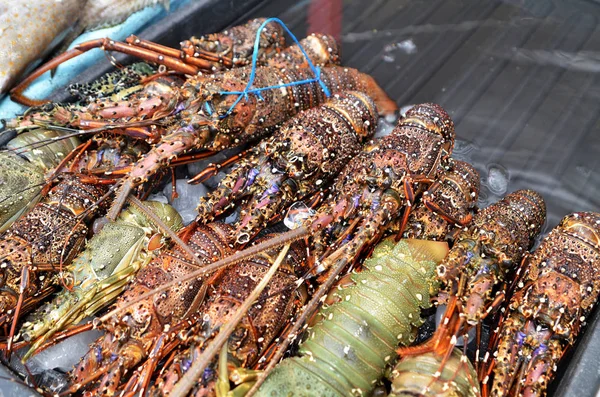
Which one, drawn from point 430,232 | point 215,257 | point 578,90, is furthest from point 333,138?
point 578,90

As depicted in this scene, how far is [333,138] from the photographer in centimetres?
322

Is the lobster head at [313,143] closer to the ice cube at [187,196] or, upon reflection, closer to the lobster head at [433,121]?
the lobster head at [433,121]

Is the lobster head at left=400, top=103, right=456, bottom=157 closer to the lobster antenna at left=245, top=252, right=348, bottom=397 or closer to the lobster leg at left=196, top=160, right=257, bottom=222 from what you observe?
the lobster leg at left=196, top=160, right=257, bottom=222

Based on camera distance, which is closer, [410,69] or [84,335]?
[84,335]

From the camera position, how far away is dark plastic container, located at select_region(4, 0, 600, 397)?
353cm

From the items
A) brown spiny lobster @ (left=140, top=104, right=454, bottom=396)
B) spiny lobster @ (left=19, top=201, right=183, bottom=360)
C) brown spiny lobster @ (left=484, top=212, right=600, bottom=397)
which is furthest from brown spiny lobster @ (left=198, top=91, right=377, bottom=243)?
brown spiny lobster @ (left=484, top=212, right=600, bottom=397)

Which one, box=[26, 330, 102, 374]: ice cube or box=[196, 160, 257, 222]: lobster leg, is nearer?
box=[26, 330, 102, 374]: ice cube

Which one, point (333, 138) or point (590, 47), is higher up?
point (590, 47)

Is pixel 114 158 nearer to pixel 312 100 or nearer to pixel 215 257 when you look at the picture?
pixel 215 257

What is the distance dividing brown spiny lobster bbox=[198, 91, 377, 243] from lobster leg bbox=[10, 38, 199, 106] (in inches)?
37.2

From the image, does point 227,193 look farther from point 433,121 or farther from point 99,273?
point 433,121

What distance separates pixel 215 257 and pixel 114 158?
106 cm

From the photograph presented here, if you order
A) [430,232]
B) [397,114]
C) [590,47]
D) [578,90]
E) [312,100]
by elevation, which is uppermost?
[590,47]

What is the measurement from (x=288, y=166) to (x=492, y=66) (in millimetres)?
2157
